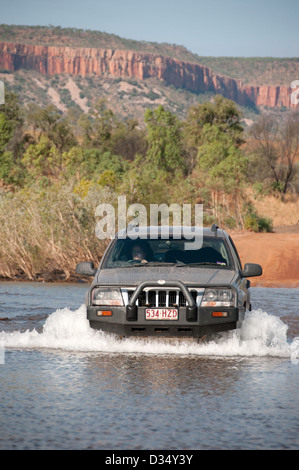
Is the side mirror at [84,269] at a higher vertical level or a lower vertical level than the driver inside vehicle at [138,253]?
lower

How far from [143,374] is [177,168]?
4928cm

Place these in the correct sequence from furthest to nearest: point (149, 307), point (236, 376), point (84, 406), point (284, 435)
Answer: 1. point (149, 307)
2. point (236, 376)
3. point (84, 406)
4. point (284, 435)

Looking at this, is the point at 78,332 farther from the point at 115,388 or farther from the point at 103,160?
the point at 103,160

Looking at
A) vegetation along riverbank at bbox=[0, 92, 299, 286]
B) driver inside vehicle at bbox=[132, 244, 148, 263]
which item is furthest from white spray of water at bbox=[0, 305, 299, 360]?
vegetation along riverbank at bbox=[0, 92, 299, 286]

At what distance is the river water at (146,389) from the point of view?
525cm

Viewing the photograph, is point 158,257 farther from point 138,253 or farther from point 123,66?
point 123,66

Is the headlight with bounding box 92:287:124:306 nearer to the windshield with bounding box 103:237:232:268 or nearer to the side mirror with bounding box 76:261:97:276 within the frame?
the side mirror with bounding box 76:261:97:276

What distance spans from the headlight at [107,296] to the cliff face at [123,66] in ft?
542

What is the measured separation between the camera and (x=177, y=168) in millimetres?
56500

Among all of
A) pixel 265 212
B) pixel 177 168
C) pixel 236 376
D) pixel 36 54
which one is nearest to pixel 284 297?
pixel 236 376

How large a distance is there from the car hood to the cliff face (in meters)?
165

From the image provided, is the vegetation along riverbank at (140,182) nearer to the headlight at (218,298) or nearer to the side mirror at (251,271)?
the side mirror at (251,271)

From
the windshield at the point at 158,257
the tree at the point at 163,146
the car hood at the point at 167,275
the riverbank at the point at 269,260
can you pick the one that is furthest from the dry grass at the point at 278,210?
the car hood at the point at 167,275

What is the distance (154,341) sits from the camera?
892 cm
